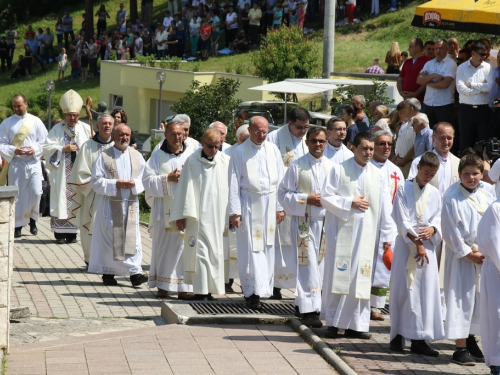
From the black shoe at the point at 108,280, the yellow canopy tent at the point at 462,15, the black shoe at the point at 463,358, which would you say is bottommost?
the black shoe at the point at 108,280

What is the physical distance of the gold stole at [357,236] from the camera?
29.4 feet

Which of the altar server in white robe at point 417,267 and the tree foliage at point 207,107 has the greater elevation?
the tree foliage at point 207,107

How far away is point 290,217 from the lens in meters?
10.2

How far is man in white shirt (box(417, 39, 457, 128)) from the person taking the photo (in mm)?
14625

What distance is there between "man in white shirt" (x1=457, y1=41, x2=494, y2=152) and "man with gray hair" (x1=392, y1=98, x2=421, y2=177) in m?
1.35

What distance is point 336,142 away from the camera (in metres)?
10.9

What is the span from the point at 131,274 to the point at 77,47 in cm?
3477

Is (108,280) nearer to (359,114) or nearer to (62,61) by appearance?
(359,114)

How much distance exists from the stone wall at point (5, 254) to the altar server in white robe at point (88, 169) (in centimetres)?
454

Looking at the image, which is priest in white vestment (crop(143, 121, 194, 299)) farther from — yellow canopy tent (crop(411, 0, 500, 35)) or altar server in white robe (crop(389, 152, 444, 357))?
yellow canopy tent (crop(411, 0, 500, 35))

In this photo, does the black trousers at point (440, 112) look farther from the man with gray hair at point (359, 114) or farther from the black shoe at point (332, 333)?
the black shoe at point (332, 333)

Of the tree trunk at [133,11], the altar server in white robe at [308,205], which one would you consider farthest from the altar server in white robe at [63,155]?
the tree trunk at [133,11]

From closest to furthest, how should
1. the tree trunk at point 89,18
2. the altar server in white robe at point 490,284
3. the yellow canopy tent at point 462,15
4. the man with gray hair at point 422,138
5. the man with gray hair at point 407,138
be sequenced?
the altar server in white robe at point 490,284, the man with gray hair at point 422,138, the man with gray hair at point 407,138, the yellow canopy tent at point 462,15, the tree trunk at point 89,18

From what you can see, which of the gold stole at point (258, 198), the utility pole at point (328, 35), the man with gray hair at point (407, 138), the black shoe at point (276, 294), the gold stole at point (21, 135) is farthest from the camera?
the utility pole at point (328, 35)
